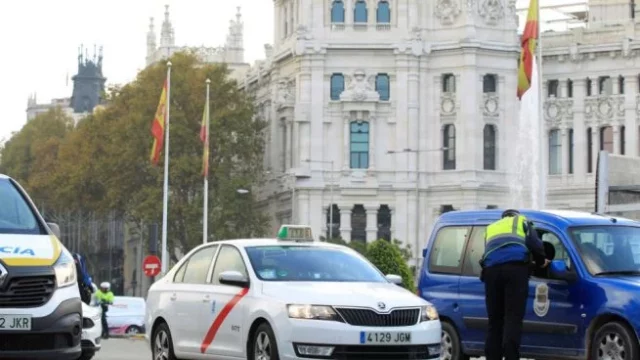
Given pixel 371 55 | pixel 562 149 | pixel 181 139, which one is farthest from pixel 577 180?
pixel 181 139

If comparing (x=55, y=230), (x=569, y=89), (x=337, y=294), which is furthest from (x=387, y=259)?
(x=55, y=230)

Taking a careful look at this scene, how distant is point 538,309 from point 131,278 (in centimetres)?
10168

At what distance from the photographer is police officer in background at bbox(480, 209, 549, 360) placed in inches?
758

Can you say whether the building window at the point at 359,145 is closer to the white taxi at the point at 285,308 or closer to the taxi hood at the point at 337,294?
the white taxi at the point at 285,308

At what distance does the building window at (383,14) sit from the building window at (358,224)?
29.8 ft

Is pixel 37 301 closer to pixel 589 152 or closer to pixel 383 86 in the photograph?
pixel 383 86

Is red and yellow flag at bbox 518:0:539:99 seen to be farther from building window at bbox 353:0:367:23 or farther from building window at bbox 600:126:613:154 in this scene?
building window at bbox 353:0:367:23

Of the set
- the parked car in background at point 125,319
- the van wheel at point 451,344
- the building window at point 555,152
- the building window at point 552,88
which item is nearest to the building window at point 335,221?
the building window at point 555,152

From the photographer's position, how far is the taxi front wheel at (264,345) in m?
18.8

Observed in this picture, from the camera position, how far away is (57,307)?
1650cm

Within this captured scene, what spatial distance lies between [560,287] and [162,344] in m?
4.43

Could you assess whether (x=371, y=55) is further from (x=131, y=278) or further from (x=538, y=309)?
(x=538, y=309)

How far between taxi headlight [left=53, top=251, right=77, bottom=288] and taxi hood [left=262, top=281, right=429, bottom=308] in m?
2.60

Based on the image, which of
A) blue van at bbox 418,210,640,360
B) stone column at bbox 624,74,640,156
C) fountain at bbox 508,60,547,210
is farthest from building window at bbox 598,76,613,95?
blue van at bbox 418,210,640,360
